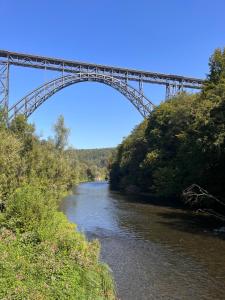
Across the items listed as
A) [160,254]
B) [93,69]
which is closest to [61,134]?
[93,69]

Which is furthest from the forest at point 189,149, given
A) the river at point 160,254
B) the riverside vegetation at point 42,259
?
the riverside vegetation at point 42,259

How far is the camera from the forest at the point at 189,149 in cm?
3569

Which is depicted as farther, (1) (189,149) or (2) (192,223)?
(1) (189,149)

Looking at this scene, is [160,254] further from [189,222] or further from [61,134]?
[61,134]

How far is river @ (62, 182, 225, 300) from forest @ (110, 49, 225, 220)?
2.87 metres

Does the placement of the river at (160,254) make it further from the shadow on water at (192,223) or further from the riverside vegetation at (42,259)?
the riverside vegetation at (42,259)

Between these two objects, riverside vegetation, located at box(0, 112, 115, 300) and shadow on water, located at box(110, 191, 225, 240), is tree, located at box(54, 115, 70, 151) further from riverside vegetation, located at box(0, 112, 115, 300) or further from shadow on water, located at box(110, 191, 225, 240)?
riverside vegetation, located at box(0, 112, 115, 300)

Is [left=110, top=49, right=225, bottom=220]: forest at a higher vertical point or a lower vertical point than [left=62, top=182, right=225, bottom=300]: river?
higher

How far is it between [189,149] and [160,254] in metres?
22.5

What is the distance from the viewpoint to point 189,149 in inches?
1729

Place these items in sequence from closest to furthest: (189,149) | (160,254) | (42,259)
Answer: (42,259), (160,254), (189,149)

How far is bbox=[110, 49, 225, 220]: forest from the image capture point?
3569cm

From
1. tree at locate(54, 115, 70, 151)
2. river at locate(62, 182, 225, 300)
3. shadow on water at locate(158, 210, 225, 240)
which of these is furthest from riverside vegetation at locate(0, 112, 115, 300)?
tree at locate(54, 115, 70, 151)

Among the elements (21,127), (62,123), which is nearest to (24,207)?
(21,127)
